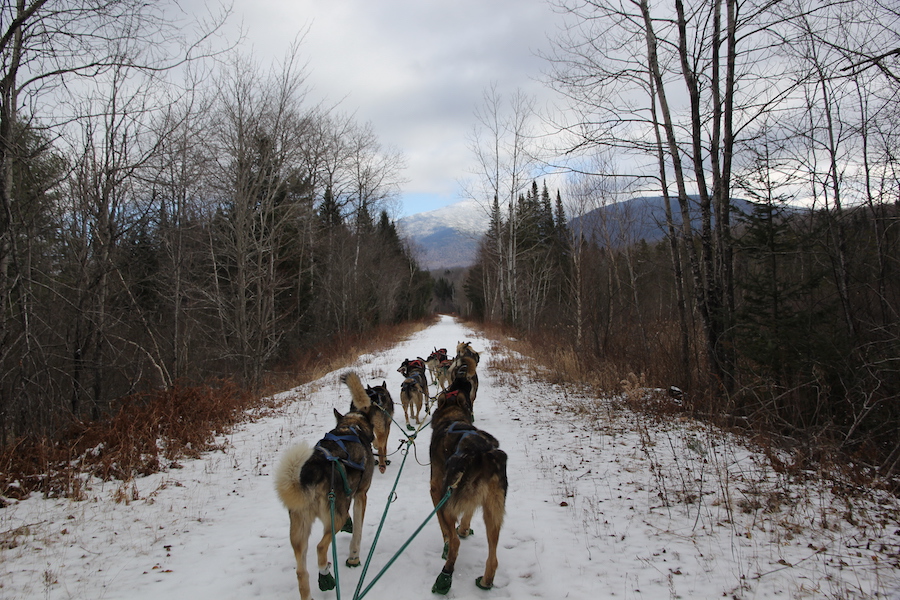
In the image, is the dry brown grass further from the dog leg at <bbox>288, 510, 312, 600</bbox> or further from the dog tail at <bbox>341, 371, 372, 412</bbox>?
the dog leg at <bbox>288, 510, 312, 600</bbox>

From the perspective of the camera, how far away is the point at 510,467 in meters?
5.34

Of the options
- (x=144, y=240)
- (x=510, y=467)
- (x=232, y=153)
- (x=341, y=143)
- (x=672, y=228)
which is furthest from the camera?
(x=341, y=143)

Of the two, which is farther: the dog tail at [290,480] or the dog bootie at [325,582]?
the dog bootie at [325,582]

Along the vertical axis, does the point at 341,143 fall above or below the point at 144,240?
above

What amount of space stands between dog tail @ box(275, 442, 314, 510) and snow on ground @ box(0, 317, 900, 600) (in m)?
0.84

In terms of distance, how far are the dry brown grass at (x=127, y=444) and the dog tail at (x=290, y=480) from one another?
116 inches

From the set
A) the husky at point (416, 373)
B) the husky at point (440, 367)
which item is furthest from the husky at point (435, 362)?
the husky at point (416, 373)

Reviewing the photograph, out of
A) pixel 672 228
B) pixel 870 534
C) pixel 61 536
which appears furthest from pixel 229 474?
pixel 672 228

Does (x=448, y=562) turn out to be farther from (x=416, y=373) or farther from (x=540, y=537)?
(x=416, y=373)

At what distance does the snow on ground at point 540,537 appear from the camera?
2.81 metres

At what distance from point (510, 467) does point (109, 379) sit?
927cm

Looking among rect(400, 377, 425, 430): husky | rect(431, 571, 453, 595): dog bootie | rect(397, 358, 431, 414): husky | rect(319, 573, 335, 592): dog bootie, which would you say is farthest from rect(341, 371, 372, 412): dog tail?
rect(397, 358, 431, 414): husky

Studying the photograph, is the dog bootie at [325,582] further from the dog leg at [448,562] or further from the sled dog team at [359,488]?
the dog leg at [448,562]

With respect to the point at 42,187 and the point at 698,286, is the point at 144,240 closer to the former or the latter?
the point at 42,187
